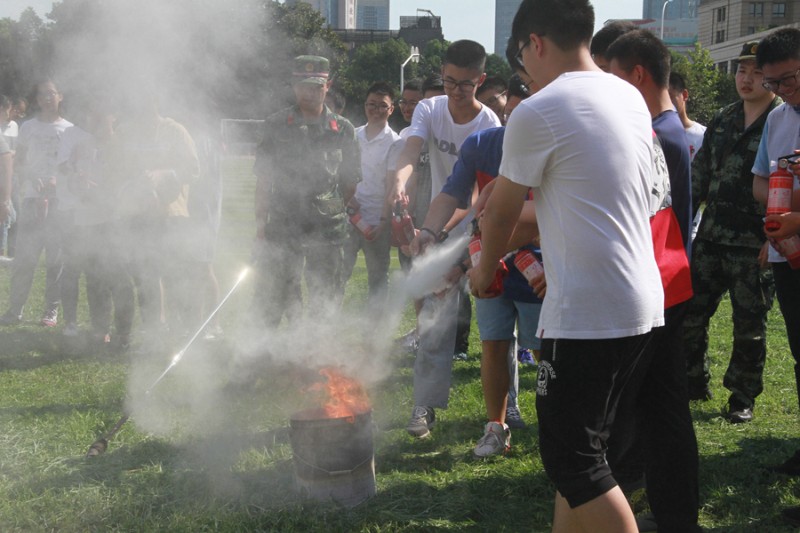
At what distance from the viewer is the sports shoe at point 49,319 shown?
8.32 m

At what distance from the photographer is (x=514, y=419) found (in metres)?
5.07

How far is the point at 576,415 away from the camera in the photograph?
8.79 feet

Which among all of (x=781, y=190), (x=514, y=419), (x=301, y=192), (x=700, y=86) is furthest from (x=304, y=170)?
(x=700, y=86)

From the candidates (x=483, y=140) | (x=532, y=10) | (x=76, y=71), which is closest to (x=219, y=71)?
(x=76, y=71)

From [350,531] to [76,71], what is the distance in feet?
17.1

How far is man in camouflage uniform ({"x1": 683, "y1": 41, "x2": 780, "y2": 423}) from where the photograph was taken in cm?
519

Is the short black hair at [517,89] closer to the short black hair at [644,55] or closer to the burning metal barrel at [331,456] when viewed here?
the short black hair at [644,55]

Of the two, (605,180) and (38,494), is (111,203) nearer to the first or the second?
(38,494)

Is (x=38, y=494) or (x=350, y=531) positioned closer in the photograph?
(x=350, y=531)

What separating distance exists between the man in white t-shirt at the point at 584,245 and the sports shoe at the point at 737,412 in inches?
112

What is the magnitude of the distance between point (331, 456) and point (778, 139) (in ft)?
9.87

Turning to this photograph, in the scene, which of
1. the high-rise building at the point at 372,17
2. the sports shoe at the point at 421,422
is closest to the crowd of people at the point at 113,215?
the sports shoe at the point at 421,422

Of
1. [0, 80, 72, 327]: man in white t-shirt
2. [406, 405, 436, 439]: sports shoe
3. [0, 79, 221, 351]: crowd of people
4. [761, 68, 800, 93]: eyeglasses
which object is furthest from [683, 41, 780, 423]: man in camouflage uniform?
[0, 80, 72, 327]: man in white t-shirt

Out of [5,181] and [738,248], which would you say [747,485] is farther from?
[5,181]
